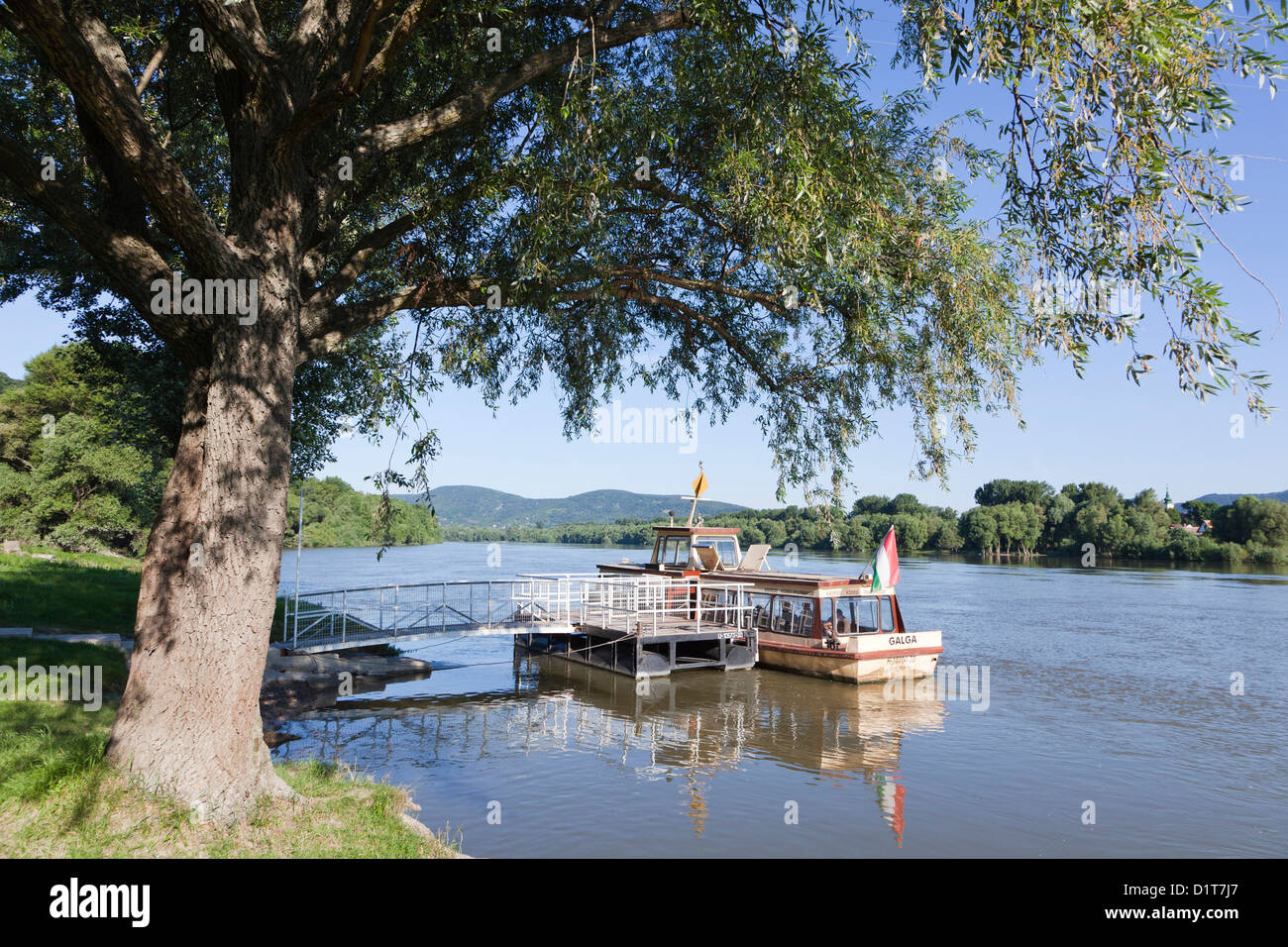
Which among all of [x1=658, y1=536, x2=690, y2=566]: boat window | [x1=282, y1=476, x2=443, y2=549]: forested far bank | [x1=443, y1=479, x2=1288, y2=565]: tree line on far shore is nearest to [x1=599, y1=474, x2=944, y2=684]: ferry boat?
[x1=658, y1=536, x2=690, y2=566]: boat window

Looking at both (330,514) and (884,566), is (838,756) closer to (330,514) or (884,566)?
(884,566)

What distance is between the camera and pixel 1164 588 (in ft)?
181

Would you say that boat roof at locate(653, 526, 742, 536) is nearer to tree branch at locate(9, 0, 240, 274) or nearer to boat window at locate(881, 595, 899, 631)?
boat window at locate(881, 595, 899, 631)

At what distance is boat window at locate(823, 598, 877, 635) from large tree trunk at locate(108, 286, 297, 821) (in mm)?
18037

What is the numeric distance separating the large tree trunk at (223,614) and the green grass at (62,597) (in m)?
12.0

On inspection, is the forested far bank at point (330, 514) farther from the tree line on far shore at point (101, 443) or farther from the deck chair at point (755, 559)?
the deck chair at point (755, 559)

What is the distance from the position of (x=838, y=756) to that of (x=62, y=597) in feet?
61.7

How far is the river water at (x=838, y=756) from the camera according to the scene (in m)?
11.3

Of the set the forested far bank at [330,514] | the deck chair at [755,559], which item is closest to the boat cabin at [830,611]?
the deck chair at [755,559]

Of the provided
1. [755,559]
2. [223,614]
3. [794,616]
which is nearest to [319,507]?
[755,559]

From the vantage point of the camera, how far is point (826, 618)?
23375 mm
